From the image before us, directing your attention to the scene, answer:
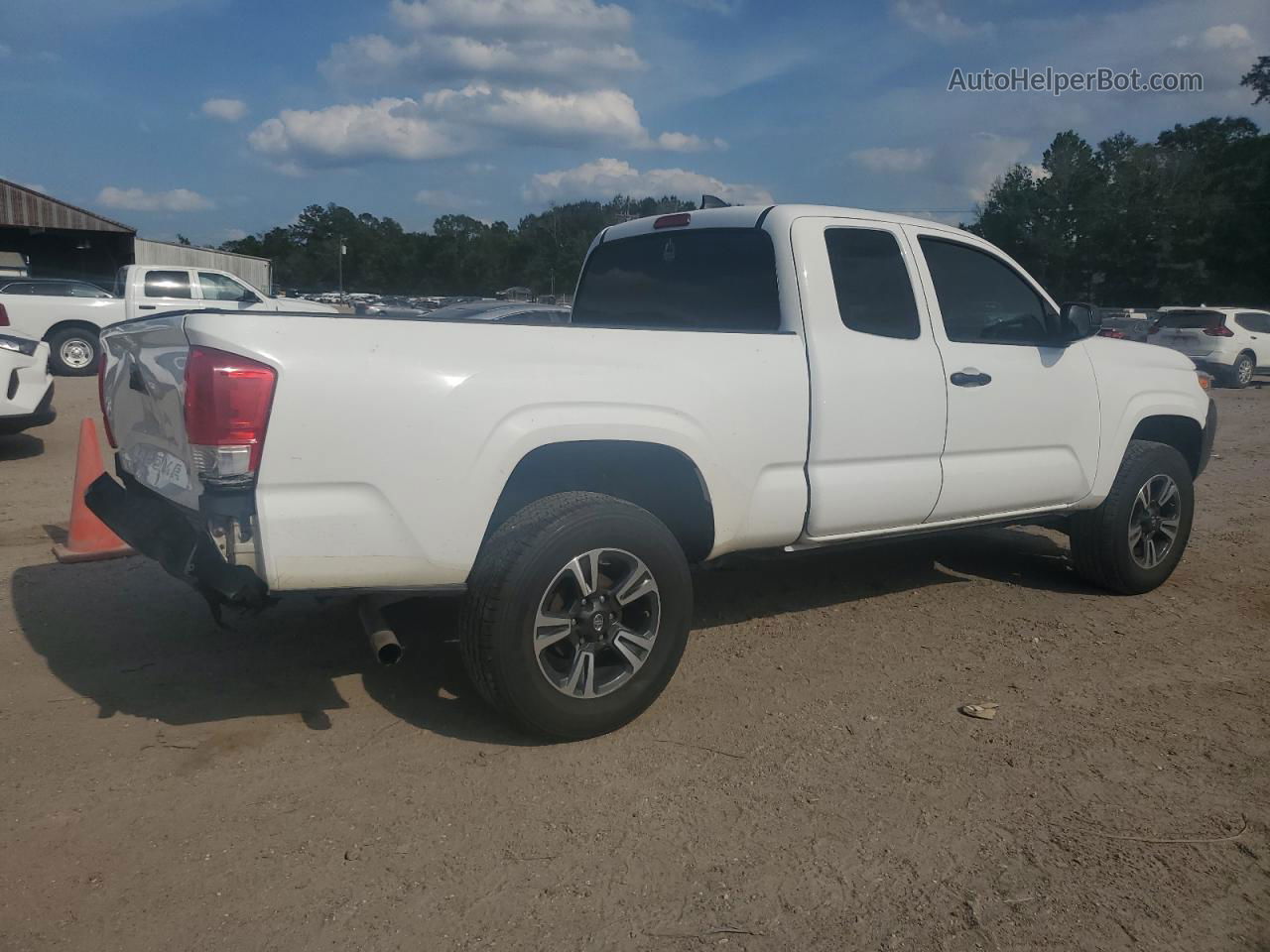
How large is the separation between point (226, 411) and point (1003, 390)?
3500 millimetres

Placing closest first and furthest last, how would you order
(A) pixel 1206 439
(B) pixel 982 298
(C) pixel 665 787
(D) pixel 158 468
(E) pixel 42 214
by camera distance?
(C) pixel 665 787, (D) pixel 158 468, (B) pixel 982 298, (A) pixel 1206 439, (E) pixel 42 214

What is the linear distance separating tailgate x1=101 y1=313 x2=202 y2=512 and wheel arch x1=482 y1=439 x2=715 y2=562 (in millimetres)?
1010

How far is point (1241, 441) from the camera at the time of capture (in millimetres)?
12617

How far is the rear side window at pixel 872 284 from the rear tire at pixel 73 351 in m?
15.9

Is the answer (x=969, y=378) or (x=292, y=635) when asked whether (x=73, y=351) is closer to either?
(x=292, y=635)

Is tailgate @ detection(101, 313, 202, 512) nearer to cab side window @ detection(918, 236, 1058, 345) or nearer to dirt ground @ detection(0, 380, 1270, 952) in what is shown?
dirt ground @ detection(0, 380, 1270, 952)

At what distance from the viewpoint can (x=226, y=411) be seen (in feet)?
9.76

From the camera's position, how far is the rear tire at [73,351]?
1706 centimetres

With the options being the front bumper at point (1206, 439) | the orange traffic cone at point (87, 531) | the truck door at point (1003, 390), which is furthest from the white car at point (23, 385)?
the front bumper at point (1206, 439)

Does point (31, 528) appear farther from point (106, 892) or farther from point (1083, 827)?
point (1083, 827)

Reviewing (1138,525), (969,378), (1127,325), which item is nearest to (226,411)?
(969,378)

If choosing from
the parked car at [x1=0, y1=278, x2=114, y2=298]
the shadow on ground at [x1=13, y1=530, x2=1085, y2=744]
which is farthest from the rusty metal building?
the shadow on ground at [x1=13, y1=530, x2=1085, y2=744]

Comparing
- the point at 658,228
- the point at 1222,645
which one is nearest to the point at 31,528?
the point at 658,228

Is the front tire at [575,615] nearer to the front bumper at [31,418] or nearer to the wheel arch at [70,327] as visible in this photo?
the front bumper at [31,418]
